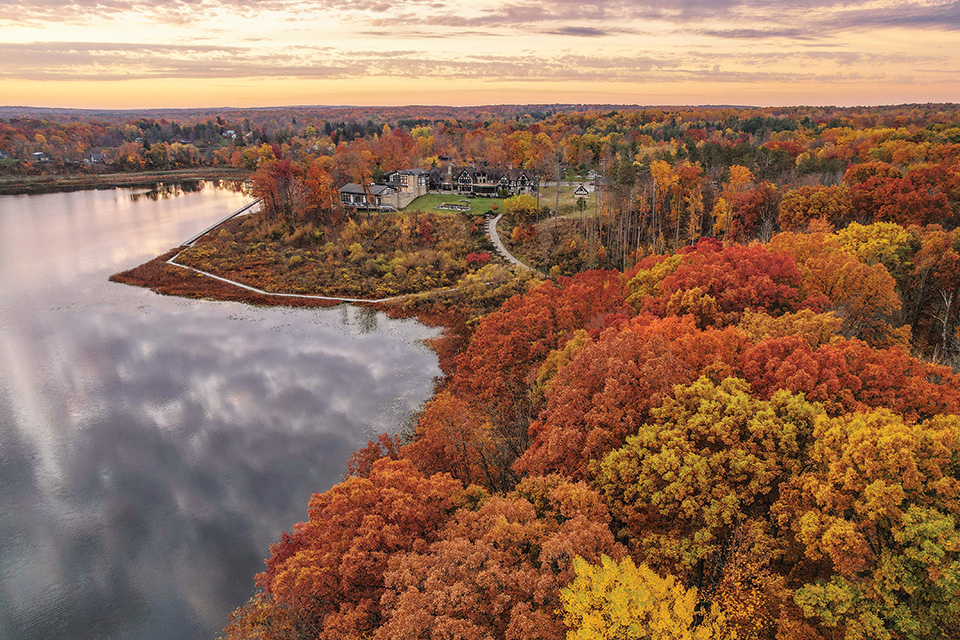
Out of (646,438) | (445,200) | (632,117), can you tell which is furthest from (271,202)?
(632,117)

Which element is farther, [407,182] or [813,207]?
[407,182]

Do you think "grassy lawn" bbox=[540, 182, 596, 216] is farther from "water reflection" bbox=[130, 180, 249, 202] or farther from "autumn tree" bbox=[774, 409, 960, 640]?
"water reflection" bbox=[130, 180, 249, 202]

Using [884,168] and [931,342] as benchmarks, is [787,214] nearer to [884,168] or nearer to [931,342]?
[884,168]

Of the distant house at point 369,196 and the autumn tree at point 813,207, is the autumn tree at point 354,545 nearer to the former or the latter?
the autumn tree at point 813,207

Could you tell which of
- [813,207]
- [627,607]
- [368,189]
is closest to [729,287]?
[627,607]

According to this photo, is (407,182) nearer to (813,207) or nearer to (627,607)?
(813,207)
